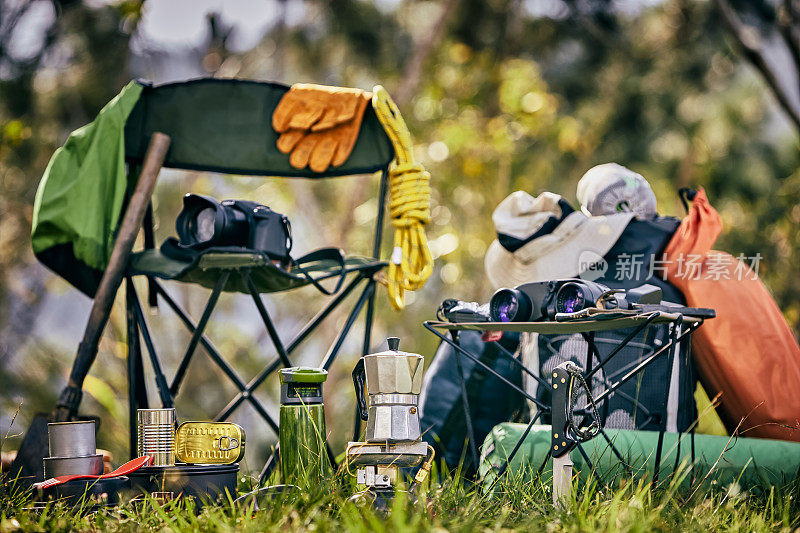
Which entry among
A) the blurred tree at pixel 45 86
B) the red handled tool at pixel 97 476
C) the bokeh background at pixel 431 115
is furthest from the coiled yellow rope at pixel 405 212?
the blurred tree at pixel 45 86

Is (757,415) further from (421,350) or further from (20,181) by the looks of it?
(20,181)

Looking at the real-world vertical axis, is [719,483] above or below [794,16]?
below

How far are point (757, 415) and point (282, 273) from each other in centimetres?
118

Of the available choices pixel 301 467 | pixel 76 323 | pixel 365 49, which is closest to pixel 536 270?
pixel 301 467

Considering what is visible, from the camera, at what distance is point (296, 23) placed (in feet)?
20.6

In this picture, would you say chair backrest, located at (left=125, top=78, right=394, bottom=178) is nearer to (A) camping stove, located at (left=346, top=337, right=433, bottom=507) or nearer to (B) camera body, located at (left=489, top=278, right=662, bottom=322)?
(B) camera body, located at (left=489, top=278, right=662, bottom=322)

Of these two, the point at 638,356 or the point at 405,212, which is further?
the point at 405,212

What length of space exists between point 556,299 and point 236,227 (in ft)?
2.70

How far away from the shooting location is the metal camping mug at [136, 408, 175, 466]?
163 cm

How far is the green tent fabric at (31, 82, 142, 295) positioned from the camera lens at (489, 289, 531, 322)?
3.43ft

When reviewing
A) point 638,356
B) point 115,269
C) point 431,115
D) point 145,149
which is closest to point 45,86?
point 431,115

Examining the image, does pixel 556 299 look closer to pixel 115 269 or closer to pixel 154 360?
pixel 154 360

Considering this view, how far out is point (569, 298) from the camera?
65.8 inches

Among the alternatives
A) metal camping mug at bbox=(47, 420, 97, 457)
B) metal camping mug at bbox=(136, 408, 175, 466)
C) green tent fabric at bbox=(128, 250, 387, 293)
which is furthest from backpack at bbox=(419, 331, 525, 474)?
metal camping mug at bbox=(47, 420, 97, 457)
